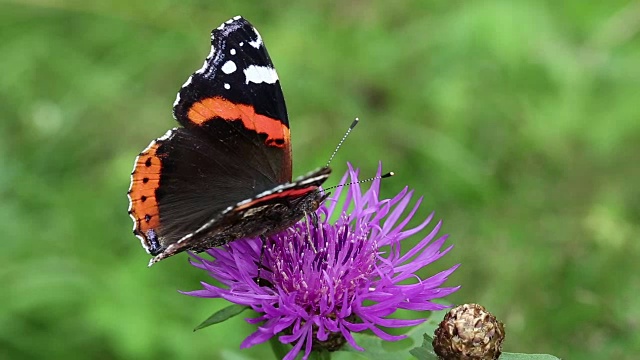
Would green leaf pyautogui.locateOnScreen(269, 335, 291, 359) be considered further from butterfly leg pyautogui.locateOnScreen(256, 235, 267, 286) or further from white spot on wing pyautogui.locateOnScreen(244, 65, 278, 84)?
white spot on wing pyautogui.locateOnScreen(244, 65, 278, 84)

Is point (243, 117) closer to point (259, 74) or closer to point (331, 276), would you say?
point (259, 74)

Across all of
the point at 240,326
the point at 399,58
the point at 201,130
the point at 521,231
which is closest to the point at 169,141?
the point at 201,130

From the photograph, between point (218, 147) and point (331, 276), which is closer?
point (331, 276)

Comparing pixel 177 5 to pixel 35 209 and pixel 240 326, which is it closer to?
pixel 35 209

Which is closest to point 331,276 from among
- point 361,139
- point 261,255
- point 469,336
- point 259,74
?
point 261,255

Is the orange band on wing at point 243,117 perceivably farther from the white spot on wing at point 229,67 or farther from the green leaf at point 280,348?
the green leaf at point 280,348

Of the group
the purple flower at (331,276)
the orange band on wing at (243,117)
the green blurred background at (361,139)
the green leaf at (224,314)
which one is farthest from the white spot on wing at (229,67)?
the green blurred background at (361,139)

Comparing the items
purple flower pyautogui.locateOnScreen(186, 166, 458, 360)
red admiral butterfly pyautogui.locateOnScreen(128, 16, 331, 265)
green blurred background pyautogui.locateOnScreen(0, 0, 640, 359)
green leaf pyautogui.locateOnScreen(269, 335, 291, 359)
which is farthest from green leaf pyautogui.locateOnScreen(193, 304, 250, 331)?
green blurred background pyautogui.locateOnScreen(0, 0, 640, 359)
